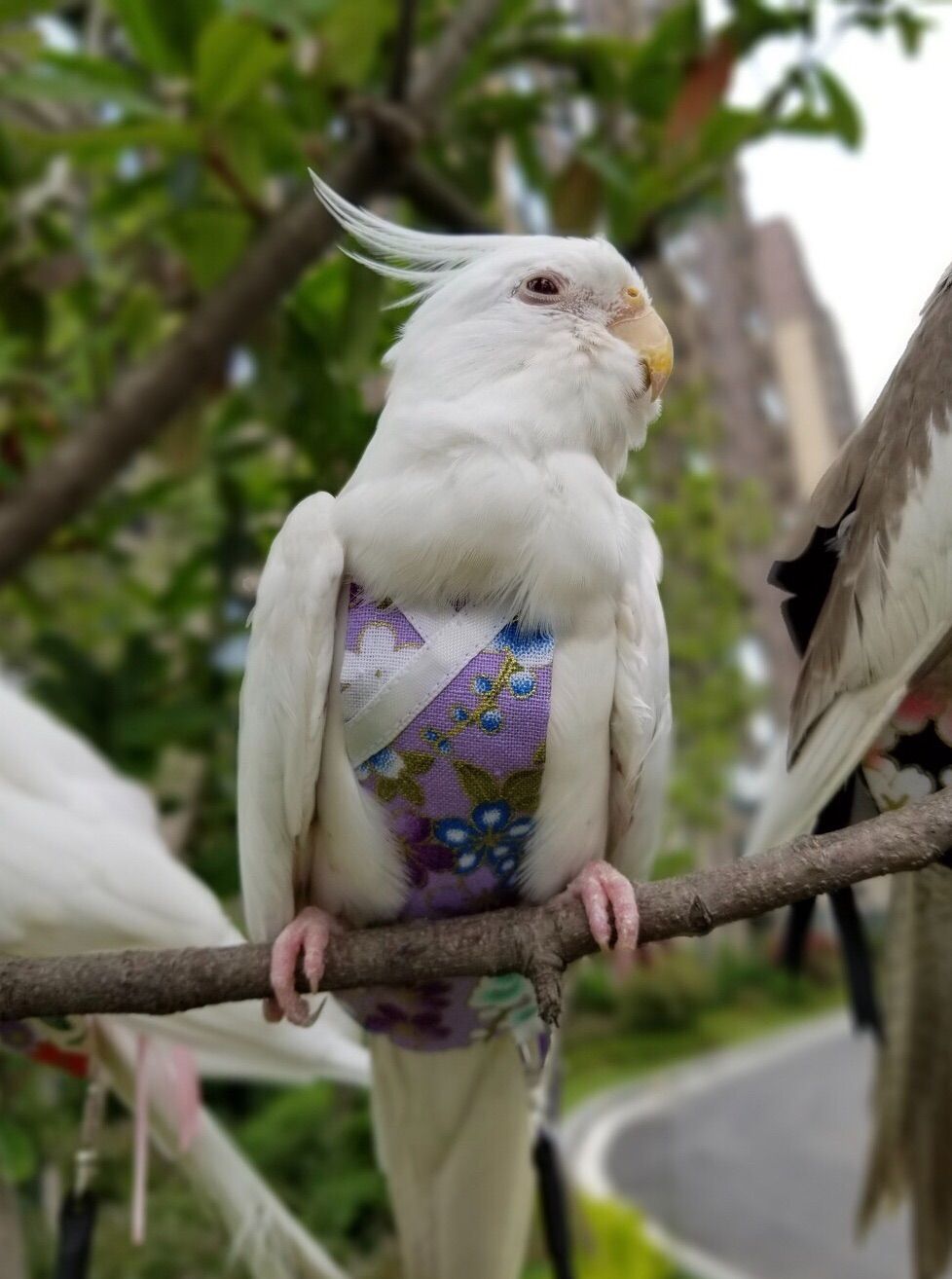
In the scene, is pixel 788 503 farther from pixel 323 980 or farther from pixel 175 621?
pixel 323 980

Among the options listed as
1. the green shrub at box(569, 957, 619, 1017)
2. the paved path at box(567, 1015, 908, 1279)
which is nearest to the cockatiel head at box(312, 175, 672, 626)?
the paved path at box(567, 1015, 908, 1279)

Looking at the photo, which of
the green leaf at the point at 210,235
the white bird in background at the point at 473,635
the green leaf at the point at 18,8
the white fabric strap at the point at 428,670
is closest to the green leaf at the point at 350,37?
the green leaf at the point at 210,235

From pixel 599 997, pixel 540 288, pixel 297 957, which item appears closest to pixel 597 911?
pixel 297 957

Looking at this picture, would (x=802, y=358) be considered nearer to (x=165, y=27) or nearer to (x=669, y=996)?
(x=165, y=27)

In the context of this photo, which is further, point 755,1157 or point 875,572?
point 755,1157

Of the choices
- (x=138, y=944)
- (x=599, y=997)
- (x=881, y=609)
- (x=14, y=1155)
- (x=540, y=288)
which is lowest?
(x=599, y=997)

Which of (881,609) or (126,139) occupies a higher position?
(126,139)

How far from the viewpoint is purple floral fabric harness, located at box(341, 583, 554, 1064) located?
1.19 feet

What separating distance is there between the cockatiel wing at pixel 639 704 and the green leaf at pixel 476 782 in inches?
2.0

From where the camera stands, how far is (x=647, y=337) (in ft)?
1.24

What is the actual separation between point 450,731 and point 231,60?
569 millimetres

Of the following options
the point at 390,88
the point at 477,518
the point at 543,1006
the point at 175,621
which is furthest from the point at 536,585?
the point at 175,621

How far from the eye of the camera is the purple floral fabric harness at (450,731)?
0.36 m

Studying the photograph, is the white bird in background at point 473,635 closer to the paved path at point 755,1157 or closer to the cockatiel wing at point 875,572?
the cockatiel wing at point 875,572
